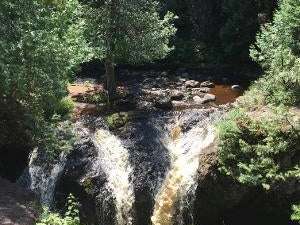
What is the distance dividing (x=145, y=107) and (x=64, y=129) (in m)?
6.88

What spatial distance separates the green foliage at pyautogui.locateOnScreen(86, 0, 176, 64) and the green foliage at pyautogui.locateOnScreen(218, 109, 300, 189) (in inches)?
339

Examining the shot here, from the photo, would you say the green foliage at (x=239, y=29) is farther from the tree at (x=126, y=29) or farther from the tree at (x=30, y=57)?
the tree at (x=30, y=57)

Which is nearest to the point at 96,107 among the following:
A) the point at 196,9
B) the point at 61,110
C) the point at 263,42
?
the point at 61,110

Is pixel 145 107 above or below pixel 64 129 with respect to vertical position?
above

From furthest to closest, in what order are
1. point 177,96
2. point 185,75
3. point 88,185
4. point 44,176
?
point 185,75, point 177,96, point 44,176, point 88,185

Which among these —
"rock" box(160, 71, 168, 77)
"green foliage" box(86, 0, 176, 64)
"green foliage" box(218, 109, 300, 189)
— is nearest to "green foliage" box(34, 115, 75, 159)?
"green foliage" box(218, 109, 300, 189)

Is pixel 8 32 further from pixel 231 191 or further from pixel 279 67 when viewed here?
pixel 279 67

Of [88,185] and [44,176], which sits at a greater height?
[44,176]

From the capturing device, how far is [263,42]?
2483 cm

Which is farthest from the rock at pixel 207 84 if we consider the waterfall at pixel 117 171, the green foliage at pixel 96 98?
the waterfall at pixel 117 171

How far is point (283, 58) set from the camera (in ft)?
74.0

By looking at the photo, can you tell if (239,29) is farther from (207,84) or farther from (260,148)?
(260,148)

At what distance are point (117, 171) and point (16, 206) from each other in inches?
236

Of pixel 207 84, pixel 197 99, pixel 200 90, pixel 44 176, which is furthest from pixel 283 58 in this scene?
pixel 44 176
